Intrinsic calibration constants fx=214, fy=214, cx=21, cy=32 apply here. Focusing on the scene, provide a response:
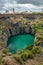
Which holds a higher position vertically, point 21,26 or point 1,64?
point 1,64

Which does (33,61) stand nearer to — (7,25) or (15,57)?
(15,57)

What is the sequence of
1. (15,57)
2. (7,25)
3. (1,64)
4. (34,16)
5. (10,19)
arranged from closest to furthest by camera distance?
(1,64)
(15,57)
(7,25)
(10,19)
(34,16)

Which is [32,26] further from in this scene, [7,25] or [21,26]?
[7,25]

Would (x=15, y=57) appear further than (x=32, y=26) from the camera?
No

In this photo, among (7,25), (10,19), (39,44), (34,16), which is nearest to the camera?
(39,44)

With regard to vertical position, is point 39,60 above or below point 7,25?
above

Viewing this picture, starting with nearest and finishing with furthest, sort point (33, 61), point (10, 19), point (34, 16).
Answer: point (33, 61) → point (10, 19) → point (34, 16)

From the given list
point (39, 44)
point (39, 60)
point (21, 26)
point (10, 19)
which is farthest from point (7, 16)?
point (39, 60)

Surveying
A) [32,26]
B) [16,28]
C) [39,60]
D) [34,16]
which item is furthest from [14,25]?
[39,60]

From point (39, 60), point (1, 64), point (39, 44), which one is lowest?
point (39, 44)
